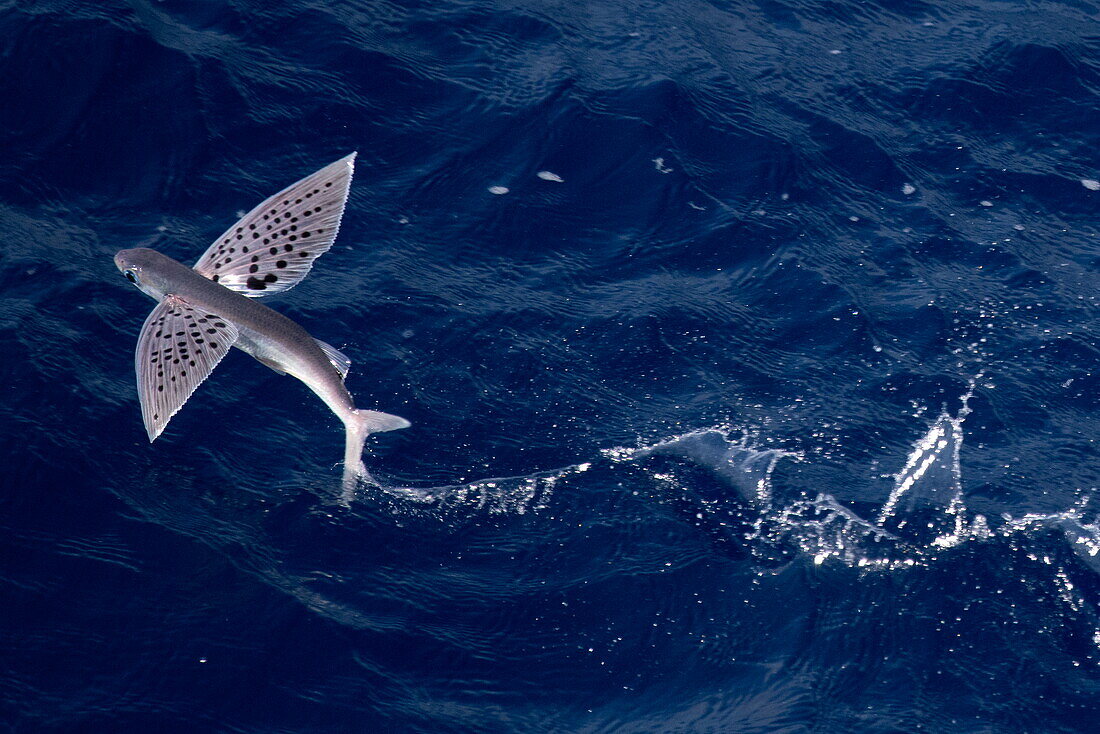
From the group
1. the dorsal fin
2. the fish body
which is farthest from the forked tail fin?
the dorsal fin

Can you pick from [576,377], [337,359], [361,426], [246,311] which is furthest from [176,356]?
[576,377]

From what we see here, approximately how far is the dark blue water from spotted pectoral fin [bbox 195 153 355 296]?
975 millimetres

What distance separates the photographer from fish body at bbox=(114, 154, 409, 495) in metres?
5.09

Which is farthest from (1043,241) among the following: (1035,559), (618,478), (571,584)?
(571,584)

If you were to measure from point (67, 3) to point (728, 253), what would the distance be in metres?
5.09

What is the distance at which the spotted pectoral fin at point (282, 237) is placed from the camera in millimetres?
5395

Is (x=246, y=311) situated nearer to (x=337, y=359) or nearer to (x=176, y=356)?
(x=176, y=356)

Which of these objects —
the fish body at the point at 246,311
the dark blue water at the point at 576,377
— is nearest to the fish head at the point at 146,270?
the fish body at the point at 246,311

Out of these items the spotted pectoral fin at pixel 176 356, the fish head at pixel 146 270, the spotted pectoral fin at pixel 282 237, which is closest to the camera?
the spotted pectoral fin at pixel 176 356

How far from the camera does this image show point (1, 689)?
4621 millimetres

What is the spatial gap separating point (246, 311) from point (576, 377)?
2086 millimetres

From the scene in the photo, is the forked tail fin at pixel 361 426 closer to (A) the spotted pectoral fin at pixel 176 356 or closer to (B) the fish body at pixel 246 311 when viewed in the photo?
(B) the fish body at pixel 246 311

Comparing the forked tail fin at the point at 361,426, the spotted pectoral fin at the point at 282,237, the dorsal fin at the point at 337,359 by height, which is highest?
the spotted pectoral fin at the point at 282,237

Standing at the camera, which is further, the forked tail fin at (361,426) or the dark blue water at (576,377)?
the forked tail fin at (361,426)
